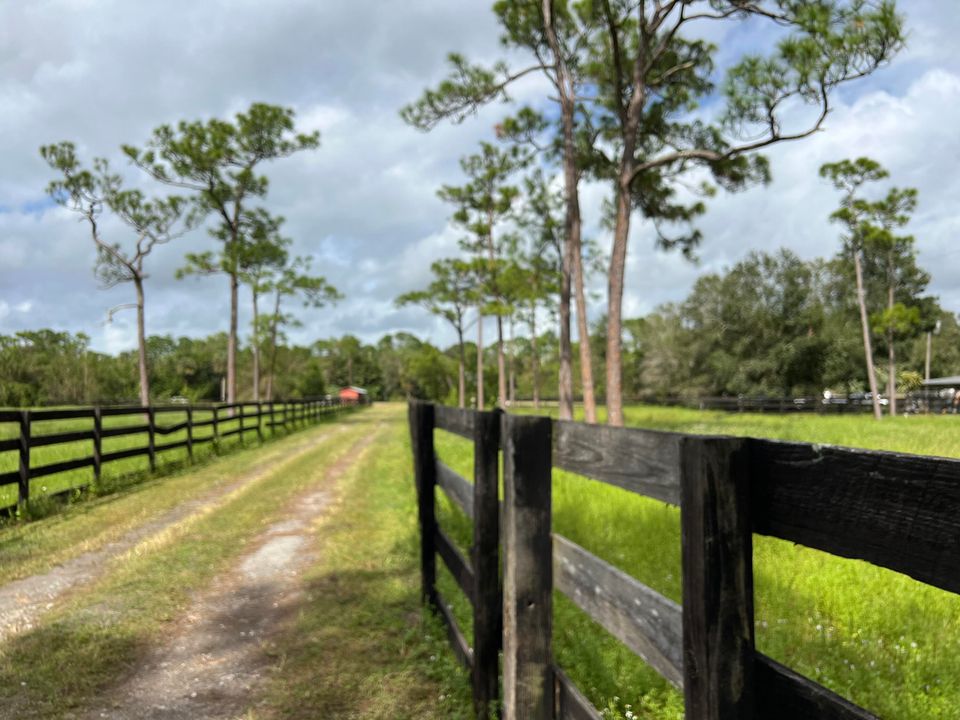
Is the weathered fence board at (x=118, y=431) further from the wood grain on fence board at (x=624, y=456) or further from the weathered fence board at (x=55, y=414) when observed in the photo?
the wood grain on fence board at (x=624, y=456)

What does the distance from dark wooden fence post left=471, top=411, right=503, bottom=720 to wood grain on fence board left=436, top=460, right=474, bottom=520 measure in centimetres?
29

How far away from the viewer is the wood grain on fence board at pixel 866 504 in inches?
39.3

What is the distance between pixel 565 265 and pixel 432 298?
2122 centimetres

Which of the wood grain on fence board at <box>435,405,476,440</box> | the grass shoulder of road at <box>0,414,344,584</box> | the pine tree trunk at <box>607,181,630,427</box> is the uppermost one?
the pine tree trunk at <box>607,181,630,427</box>

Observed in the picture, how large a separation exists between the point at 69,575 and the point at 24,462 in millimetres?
3643

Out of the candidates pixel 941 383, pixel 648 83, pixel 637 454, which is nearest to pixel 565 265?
pixel 648 83

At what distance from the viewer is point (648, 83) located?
57.1 feet

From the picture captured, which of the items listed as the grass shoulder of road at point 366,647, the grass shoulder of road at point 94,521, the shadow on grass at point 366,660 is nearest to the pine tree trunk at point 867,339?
the grass shoulder of road at point 94,521

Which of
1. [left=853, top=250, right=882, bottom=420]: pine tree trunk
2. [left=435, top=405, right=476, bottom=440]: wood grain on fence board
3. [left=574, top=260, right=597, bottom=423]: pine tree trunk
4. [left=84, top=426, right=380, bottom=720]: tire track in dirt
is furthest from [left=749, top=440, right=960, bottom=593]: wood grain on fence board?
[left=853, top=250, right=882, bottom=420]: pine tree trunk

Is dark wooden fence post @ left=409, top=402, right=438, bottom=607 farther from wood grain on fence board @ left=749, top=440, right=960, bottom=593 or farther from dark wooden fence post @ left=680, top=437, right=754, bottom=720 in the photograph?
wood grain on fence board @ left=749, top=440, right=960, bottom=593

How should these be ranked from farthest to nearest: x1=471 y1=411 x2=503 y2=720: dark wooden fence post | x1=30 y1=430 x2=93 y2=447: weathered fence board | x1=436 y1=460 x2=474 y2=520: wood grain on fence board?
1. x1=30 y1=430 x2=93 y2=447: weathered fence board
2. x1=436 y1=460 x2=474 y2=520: wood grain on fence board
3. x1=471 y1=411 x2=503 y2=720: dark wooden fence post

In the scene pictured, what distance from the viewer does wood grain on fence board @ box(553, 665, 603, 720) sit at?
88.4 inches

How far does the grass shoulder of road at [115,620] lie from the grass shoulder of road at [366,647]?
96 centimetres

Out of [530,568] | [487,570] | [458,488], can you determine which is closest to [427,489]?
[458,488]
